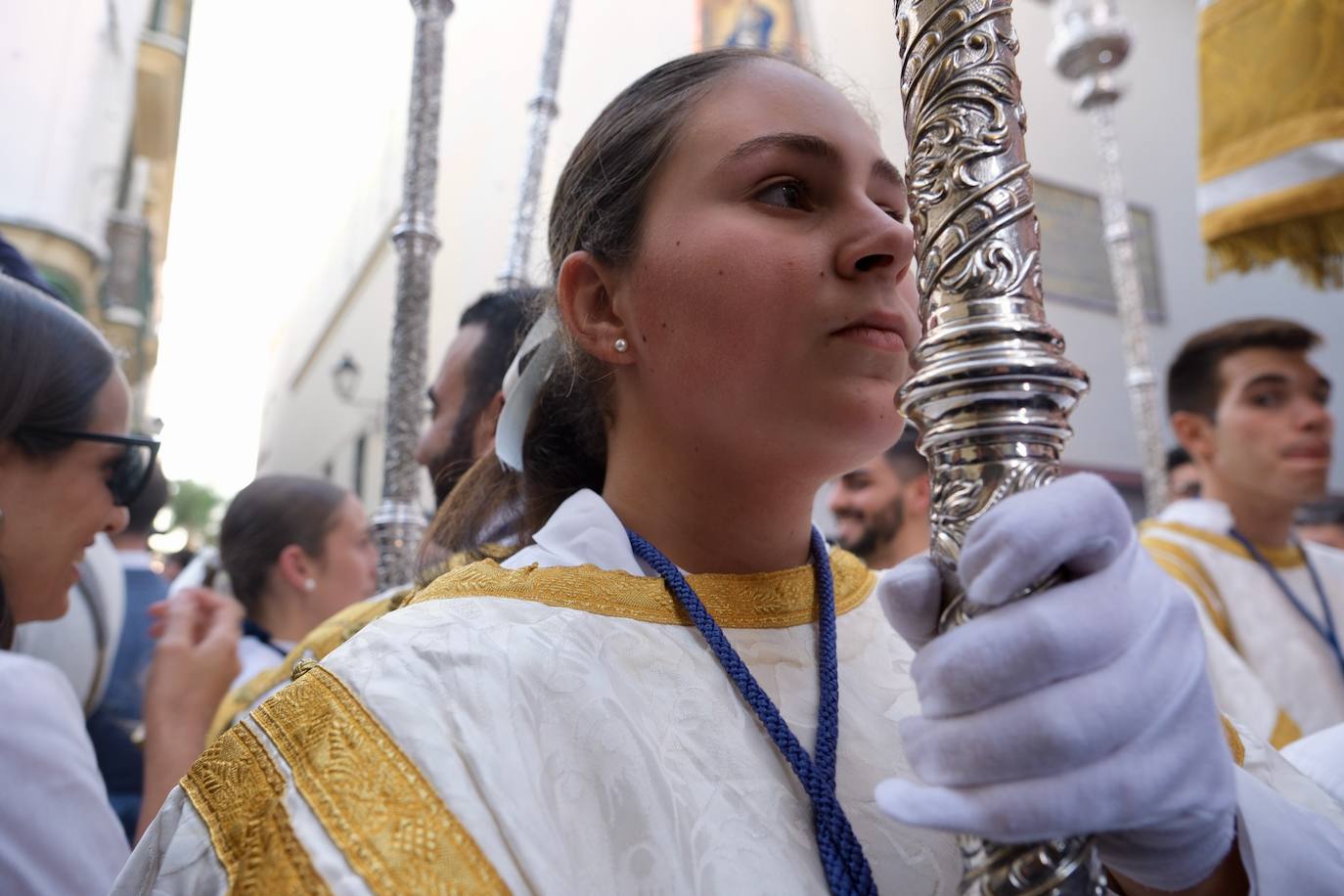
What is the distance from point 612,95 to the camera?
378 cm

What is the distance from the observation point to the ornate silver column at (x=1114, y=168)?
3658 mm

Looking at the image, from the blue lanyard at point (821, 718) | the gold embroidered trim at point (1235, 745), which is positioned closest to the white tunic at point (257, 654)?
the blue lanyard at point (821, 718)

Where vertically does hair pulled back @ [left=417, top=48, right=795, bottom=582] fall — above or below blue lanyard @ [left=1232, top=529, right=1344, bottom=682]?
above

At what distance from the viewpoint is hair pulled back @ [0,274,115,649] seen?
1320 millimetres

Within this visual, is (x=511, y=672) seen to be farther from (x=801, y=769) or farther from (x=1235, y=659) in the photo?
(x=1235, y=659)

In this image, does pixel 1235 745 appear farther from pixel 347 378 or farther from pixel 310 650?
pixel 347 378

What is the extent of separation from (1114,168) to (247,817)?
3954 mm

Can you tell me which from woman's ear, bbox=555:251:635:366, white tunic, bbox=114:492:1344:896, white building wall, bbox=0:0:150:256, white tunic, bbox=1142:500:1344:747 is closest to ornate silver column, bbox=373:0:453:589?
white building wall, bbox=0:0:150:256

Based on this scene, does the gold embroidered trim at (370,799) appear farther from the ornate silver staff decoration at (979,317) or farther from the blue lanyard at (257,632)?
the blue lanyard at (257,632)

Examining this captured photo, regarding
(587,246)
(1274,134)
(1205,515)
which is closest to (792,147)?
(587,246)

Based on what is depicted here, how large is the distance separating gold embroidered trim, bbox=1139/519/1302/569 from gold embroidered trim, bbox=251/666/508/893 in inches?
112

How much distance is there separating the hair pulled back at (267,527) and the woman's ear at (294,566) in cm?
2

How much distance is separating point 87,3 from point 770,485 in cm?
252

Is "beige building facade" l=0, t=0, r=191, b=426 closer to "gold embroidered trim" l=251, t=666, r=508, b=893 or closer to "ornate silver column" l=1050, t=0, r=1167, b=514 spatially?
"gold embroidered trim" l=251, t=666, r=508, b=893
